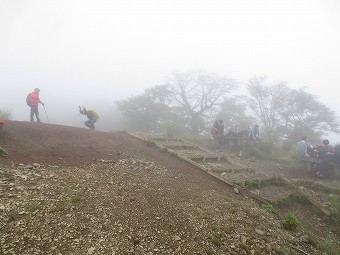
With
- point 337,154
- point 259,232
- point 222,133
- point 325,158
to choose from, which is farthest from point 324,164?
point 259,232

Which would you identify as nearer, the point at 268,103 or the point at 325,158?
the point at 325,158

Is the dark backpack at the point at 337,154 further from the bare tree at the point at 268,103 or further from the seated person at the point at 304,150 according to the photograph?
the bare tree at the point at 268,103

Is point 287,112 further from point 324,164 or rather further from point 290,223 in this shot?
point 290,223

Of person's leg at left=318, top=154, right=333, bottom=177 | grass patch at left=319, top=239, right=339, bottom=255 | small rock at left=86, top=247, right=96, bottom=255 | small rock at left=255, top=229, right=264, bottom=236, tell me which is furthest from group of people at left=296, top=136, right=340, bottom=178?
small rock at left=86, top=247, right=96, bottom=255

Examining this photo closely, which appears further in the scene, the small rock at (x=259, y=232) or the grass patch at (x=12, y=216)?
the small rock at (x=259, y=232)

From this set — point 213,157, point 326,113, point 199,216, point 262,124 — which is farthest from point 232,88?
point 199,216

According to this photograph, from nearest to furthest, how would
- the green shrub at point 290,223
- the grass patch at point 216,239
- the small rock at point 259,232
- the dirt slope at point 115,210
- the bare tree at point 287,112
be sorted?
the dirt slope at point 115,210, the grass patch at point 216,239, the small rock at point 259,232, the green shrub at point 290,223, the bare tree at point 287,112

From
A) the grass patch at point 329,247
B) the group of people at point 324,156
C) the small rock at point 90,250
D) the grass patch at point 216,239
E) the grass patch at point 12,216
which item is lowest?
the grass patch at point 329,247

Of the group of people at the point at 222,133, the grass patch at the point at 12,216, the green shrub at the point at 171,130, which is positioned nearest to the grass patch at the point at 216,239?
the grass patch at the point at 12,216

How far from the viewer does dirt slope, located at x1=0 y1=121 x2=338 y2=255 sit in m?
3.95

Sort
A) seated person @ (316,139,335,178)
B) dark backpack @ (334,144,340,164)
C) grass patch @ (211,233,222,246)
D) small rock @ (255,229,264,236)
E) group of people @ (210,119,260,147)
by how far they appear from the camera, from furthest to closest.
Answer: group of people @ (210,119,260,147), seated person @ (316,139,335,178), dark backpack @ (334,144,340,164), small rock @ (255,229,264,236), grass patch @ (211,233,222,246)

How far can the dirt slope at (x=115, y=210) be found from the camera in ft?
13.0

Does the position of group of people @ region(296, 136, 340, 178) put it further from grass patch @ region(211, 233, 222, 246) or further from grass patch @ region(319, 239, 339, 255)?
grass patch @ region(211, 233, 222, 246)

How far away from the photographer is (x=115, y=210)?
481 centimetres
